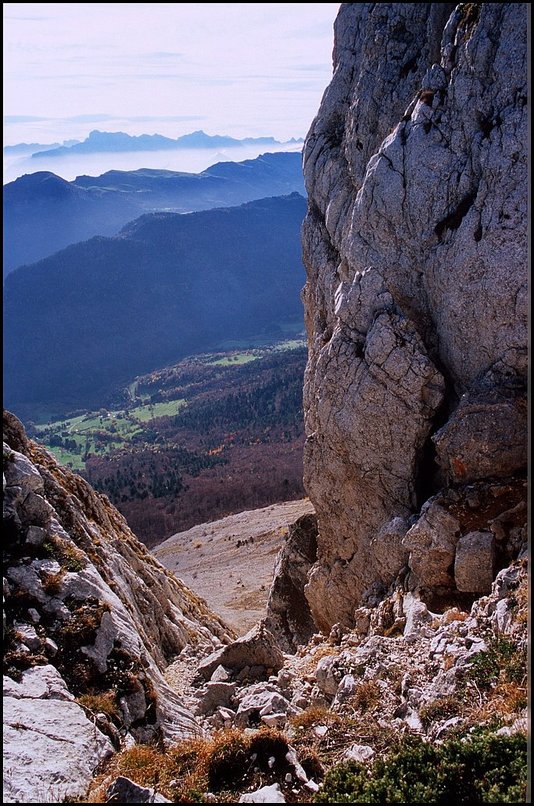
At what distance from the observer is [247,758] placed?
10.5 m

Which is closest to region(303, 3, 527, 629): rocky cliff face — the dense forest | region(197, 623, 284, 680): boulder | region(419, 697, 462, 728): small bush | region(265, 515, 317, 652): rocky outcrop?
region(265, 515, 317, 652): rocky outcrop

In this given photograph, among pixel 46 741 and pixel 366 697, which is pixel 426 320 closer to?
pixel 366 697

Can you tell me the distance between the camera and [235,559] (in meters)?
49.9

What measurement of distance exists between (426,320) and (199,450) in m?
120

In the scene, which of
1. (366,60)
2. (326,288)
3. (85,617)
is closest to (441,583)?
(85,617)

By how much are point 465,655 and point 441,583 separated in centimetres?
459

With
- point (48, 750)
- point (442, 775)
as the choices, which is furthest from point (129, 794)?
point (442, 775)

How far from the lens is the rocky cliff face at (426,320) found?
1755 centimetres

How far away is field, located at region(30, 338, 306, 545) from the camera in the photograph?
299 feet

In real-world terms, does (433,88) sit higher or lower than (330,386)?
higher

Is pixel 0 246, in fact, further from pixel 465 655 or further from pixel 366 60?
pixel 366 60

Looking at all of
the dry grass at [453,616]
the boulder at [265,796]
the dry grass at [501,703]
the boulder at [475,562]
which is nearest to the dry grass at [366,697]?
the dry grass at [501,703]

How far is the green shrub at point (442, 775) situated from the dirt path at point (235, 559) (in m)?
24.8

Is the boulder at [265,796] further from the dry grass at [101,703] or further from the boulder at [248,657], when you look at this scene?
the boulder at [248,657]
